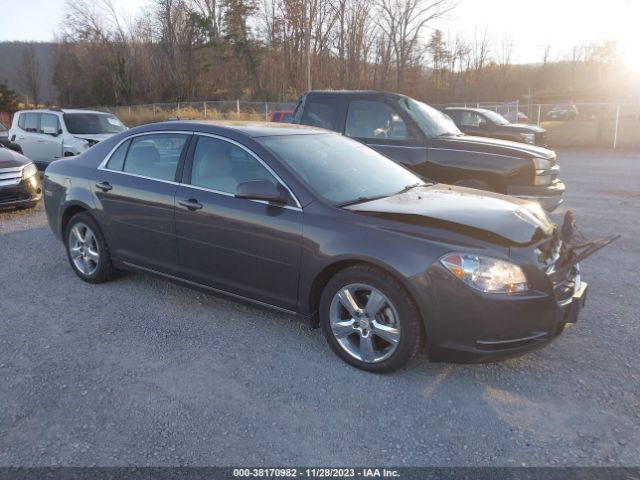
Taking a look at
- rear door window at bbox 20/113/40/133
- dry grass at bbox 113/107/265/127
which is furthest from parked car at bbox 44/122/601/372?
dry grass at bbox 113/107/265/127

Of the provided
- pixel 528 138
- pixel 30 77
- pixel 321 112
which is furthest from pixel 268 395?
pixel 30 77

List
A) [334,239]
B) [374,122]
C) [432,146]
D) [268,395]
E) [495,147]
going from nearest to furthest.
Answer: [268,395] < [334,239] < [495,147] < [432,146] < [374,122]

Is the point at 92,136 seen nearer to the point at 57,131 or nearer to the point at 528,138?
the point at 57,131

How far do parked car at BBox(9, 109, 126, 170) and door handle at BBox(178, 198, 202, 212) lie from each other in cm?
874

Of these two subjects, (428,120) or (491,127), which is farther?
(491,127)

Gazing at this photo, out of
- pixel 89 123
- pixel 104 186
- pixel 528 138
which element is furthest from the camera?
pixel 528 138

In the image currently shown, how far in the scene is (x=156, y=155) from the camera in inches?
184

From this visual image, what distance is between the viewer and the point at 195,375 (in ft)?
11.4

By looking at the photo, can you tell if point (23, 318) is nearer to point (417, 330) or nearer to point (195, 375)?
point (195, 375)

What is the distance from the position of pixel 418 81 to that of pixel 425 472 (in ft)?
158

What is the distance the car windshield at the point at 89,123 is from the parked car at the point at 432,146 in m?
6.79

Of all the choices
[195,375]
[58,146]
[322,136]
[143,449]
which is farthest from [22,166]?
[143,449]

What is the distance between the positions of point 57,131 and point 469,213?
11.7m

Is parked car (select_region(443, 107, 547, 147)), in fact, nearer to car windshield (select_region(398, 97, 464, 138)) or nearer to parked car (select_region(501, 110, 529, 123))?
car windshield (select_region(398, 97, 464, 138))
